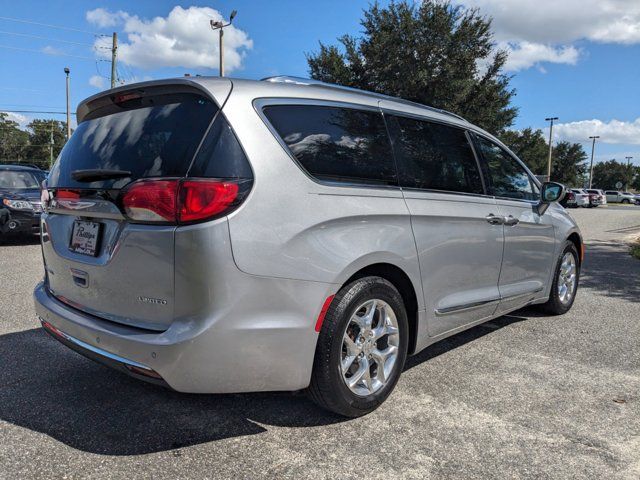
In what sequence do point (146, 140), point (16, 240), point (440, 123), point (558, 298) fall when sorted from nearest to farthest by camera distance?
point (146, 140), point (440, 123), point (558, 298), point (16, 240)

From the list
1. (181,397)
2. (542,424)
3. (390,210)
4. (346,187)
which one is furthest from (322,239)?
(542,424)

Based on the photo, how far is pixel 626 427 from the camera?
9.44 feet

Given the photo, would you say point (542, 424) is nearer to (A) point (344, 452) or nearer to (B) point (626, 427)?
(B) point (626, 427)

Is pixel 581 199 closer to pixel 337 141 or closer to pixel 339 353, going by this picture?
pixel 337 141

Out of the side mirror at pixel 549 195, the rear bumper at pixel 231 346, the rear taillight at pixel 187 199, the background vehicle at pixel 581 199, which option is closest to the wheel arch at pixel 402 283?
the rear bumper at pixel 231 346

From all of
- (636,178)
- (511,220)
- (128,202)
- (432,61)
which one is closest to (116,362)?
Result: (128,202)

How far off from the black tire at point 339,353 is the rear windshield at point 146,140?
3.39 feet

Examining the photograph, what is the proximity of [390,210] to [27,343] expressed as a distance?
10.2 feet

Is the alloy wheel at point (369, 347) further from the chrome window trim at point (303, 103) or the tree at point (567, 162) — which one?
the tree at point (567, 162)

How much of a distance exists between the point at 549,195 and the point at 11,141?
106 m

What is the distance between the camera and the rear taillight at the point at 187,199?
90.1 inches

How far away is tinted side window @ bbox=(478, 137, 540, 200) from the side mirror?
0.07m

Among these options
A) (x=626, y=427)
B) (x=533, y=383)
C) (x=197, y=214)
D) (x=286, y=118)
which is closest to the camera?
(x=197, y=214)

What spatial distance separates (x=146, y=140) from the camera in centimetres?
256
